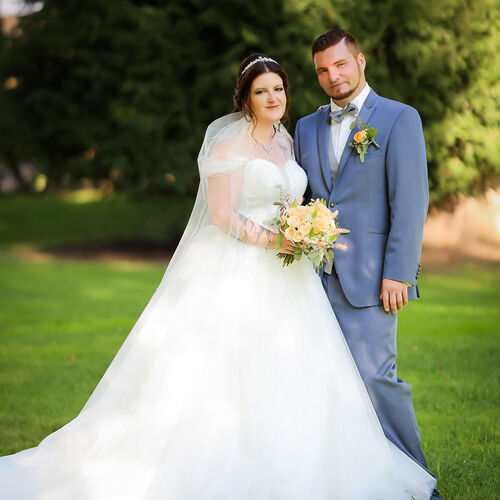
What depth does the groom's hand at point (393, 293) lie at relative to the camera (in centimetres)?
364

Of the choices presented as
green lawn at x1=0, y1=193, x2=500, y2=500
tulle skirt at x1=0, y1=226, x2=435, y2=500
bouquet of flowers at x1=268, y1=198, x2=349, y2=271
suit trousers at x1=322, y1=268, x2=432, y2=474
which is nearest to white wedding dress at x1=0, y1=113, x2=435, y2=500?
tulle skirt at x1=0, y1=226, x2=435, y2=500

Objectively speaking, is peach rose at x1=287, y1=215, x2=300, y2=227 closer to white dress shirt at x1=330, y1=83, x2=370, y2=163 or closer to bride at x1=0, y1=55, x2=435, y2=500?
bride at x1=0, y1=55, x2=435, y2=500

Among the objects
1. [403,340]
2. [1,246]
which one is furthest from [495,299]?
[1,246]

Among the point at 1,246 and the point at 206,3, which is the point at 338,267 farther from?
the point at 1,246

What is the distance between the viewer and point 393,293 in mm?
3643

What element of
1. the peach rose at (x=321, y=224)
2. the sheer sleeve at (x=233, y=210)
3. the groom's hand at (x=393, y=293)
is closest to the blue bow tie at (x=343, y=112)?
the sheer sleeve at (x=233, y=210)

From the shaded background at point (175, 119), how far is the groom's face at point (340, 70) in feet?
12.6

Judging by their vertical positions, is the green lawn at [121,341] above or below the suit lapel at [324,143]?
below

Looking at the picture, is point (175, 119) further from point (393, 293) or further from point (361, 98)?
point (393, 293)

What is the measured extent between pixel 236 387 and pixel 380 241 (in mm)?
1146

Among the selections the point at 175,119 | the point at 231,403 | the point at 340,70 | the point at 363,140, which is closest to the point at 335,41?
the point at 340,70

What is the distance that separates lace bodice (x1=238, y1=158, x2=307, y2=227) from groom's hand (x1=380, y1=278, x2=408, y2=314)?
28.9 inches

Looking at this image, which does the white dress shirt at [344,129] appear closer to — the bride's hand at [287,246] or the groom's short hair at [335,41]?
the groom's short hair at [335,41]

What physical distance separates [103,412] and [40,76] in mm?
11767
